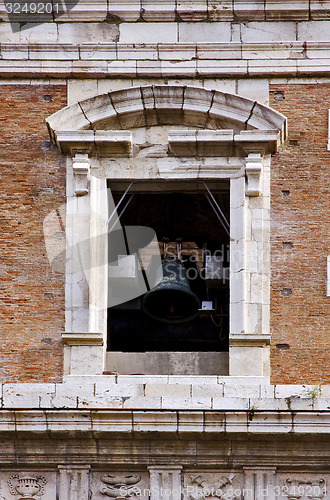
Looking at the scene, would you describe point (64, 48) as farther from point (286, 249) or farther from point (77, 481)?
point (77, 481)

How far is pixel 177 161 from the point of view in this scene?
21781 mm

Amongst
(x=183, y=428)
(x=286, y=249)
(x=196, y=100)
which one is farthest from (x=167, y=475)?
(x=196, y=100)

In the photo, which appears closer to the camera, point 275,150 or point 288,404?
point 288,404

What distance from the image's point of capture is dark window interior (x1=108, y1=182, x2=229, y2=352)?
22.8 meters

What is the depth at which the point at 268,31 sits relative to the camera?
22.4 m

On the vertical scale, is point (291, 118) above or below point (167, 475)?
above

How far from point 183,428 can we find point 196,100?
13.6 feet

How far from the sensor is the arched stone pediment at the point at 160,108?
856 inches

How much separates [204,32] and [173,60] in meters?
0.57

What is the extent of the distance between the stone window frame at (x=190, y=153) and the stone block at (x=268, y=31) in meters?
0.99

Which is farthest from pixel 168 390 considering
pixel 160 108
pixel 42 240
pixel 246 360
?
pixel 160 108

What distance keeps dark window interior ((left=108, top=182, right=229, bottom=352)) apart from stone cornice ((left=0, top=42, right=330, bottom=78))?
1.46m

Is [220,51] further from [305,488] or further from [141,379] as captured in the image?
[305,488]

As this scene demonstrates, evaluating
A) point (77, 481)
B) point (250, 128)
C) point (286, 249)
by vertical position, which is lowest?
point (77, 481)
